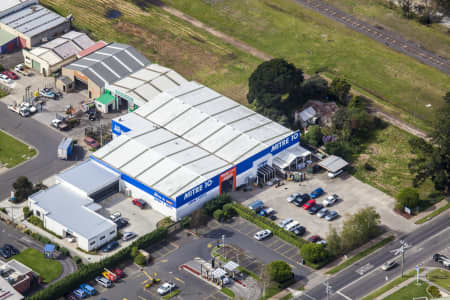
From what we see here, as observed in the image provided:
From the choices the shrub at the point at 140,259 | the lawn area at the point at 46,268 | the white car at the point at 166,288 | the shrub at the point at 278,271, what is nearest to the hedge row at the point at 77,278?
the shrub at the point at 140,259

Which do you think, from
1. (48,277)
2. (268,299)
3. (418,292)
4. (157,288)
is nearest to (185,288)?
(157,288)

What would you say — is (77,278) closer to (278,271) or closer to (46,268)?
(46,268)

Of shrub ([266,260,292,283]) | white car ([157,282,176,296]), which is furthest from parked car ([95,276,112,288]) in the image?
shrub ([266,260,292,283])

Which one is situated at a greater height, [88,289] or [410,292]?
[410,292]

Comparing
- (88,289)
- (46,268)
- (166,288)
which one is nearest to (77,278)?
(88,289)

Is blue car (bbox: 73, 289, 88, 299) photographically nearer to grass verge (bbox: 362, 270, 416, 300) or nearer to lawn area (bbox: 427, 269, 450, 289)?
grass verge (bbox: 362, 270, 416, 300)

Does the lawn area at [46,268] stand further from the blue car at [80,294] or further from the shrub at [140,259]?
the shrub at [140,259]
